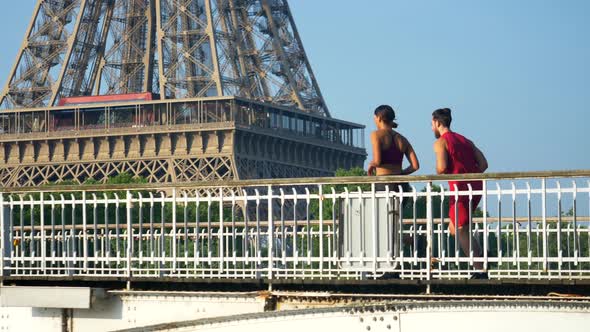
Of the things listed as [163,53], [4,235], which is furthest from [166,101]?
[4,235]

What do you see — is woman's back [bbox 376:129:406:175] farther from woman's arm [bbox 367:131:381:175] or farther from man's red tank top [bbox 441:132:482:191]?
man's red tank top [bbox 441:132:482:191]

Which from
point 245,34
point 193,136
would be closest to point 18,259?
point 193,136

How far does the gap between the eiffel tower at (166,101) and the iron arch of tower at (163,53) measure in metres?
0.08

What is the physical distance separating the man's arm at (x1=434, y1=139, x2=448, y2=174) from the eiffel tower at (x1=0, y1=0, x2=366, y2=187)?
230 ft

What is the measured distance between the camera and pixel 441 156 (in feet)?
45.8

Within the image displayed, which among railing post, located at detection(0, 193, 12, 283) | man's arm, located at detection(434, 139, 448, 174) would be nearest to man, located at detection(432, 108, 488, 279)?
man's arm, located at detection(434, 139, 448, 174)

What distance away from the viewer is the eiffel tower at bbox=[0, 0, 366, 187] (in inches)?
3516

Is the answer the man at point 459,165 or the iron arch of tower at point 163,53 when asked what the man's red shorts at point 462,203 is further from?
the iron arch of tower at point 163,53

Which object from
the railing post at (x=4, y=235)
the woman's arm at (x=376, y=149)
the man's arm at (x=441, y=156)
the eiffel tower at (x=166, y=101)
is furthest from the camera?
the eiffel tower at (x=166, y=101)

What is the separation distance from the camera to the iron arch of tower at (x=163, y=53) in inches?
3634

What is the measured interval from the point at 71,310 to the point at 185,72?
79.5 m

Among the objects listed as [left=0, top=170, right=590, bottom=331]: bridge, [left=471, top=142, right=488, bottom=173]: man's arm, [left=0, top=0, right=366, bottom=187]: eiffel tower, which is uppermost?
[left=0, top=0, right=366, bottom=187]: eiffel tower

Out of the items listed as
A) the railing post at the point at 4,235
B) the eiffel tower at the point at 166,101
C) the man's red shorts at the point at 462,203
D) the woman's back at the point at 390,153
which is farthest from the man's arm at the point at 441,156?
the eiffel tower at the point at 166,101

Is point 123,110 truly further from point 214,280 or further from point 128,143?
point 214,280
